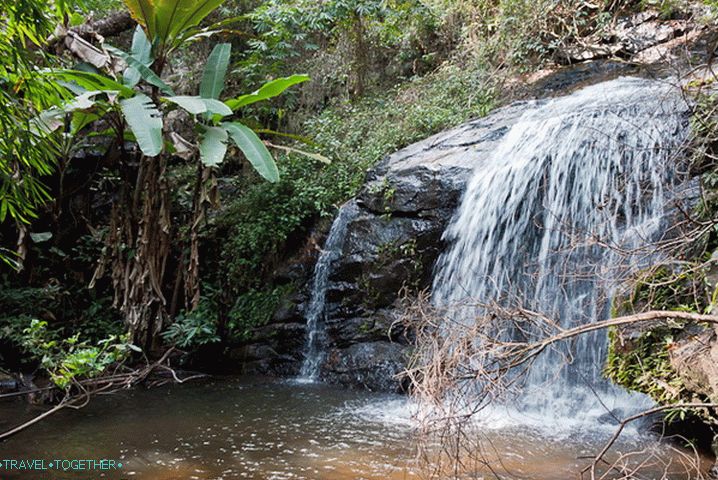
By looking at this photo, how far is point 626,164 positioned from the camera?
6934 millimetres

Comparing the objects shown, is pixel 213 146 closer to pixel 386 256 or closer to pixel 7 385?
pixel 386 256

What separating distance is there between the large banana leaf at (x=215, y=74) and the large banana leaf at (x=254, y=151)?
0.66 metres

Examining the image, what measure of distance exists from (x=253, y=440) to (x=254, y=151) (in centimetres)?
352

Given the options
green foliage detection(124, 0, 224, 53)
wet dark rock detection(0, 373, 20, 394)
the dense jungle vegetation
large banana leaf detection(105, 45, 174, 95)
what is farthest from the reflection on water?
green foliage detection(124, 0, 224, 53)

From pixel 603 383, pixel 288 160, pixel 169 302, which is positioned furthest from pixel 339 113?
pixel 603 383

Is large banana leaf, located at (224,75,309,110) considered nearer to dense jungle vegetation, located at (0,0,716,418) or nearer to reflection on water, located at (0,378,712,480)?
dense jungle vegetation, located at (0,0,716,418)

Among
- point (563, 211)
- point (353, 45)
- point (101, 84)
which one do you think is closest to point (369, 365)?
point (563, 211)

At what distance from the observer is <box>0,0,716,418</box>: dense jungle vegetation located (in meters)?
6.88

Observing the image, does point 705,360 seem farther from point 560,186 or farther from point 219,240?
point 219,240

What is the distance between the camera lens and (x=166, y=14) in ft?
23.4

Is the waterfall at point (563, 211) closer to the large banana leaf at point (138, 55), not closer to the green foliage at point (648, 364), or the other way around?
the green foliage at point (648, 364)

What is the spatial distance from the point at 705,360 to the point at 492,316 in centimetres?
209

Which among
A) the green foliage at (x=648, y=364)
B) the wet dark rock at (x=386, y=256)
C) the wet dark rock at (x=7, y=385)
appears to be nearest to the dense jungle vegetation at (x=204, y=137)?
the wet dark rock at (x=7, y=385)

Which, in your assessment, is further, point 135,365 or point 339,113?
point 339,113
